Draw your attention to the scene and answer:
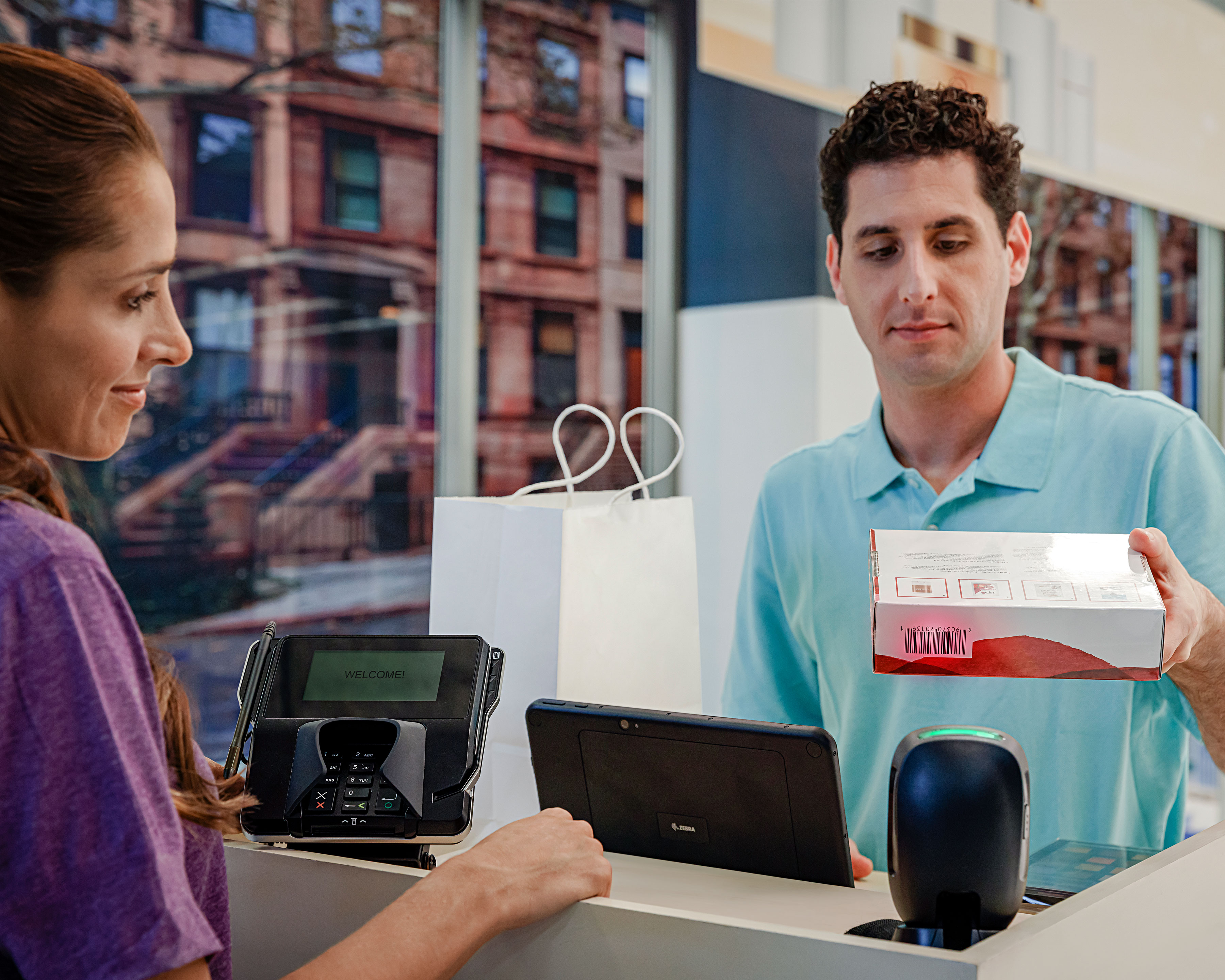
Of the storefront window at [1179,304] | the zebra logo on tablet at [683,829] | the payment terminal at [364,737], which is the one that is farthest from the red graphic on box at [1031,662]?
the storefront window at [1179,304]

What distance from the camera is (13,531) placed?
25.0 inches

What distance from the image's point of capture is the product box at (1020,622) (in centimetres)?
86

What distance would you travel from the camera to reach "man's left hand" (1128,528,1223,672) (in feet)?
3.03

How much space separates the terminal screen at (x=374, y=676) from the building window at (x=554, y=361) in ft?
7.49

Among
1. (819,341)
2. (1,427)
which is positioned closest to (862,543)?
(1,427)

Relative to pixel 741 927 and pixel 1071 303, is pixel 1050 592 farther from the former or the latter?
pixel 1071 303

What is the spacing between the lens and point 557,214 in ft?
10.9

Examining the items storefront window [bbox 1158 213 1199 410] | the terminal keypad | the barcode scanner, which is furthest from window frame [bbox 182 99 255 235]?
storefront window [bbox 1158 213 1199 410]

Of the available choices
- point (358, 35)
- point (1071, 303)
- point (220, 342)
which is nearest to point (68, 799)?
point (220, 342)

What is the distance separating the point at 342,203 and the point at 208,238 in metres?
0.38

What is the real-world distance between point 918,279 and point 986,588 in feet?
2.04

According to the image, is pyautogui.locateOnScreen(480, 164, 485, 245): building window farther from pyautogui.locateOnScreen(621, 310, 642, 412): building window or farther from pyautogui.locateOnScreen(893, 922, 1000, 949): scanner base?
pyautogui.locateOnScreen(893, 922, 1000, 949): scanner base

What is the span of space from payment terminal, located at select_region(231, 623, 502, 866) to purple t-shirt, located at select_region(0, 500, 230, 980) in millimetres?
304

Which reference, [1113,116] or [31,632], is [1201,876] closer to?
[31,632]
